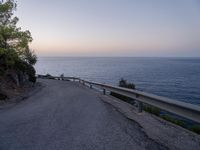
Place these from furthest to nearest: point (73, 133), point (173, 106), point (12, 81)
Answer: point (12, 81)
point (173, 106)
point (73, 133)

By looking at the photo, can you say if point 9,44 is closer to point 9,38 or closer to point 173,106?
point 9,38

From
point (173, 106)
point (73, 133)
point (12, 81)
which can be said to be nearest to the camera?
point (73, 133)

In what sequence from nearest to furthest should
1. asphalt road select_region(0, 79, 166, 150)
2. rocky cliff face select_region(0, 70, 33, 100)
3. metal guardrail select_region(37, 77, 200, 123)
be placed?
asphalt road select_region(0, 79, 166, 150) < metal guardrail select_region(37, 77, 200, 123) < rocky cliff face select_region(0, 70, 33, 100)

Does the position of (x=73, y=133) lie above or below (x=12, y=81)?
above

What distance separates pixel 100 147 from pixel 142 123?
2.45m

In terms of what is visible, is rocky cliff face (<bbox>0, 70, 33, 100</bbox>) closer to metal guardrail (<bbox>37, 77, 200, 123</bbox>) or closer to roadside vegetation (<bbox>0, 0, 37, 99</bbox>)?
roadside vegetation (<bbox>0, 0, 37, 99</bbox>)

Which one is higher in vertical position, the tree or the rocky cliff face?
the tree

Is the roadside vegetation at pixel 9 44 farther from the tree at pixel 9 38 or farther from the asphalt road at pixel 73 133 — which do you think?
the asphalt road at pixel 73 133

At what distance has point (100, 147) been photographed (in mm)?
5004

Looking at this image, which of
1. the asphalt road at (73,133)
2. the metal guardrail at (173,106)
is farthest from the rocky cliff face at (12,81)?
the metal guardrail at (173,106)

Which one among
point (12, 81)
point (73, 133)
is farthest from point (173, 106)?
point (12, 81)

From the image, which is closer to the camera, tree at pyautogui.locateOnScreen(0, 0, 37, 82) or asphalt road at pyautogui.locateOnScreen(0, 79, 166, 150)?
asphalt road at pyautogui.locateOnScreen(0, 79, 166, 150)

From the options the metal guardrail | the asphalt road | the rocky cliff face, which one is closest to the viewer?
the asphalt road

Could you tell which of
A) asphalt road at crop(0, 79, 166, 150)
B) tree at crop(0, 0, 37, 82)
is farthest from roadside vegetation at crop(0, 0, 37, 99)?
asphalt road at crop(0, 79, 166, 150)
